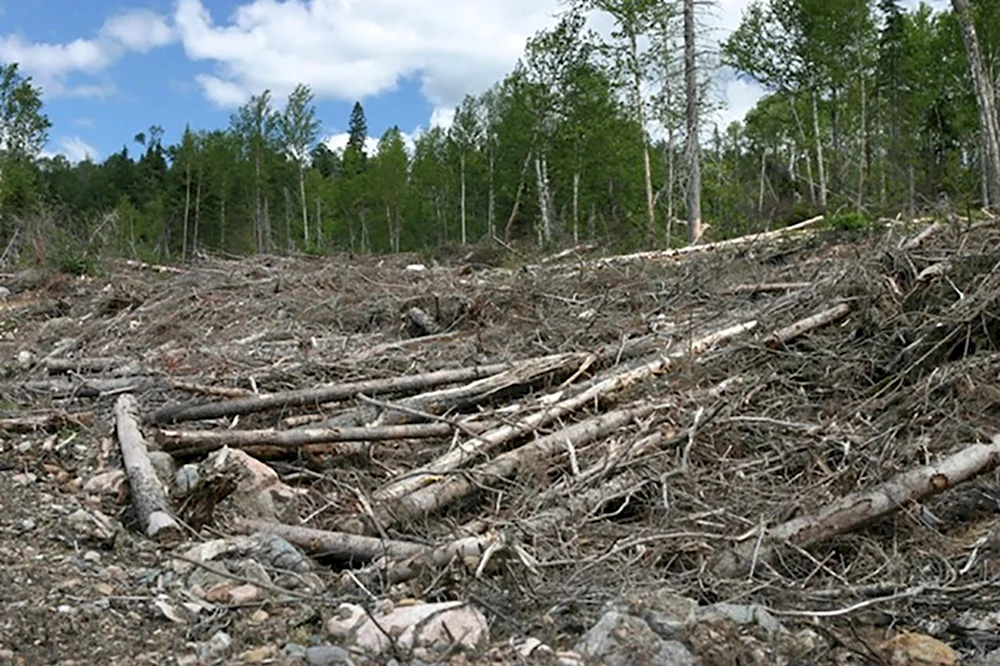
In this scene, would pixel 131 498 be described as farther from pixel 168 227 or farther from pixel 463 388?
pixel 168 227

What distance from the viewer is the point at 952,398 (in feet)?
14.1

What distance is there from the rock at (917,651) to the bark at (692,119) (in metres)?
14.0

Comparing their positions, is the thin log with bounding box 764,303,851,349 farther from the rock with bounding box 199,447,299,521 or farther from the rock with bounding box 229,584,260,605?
the rock with bounding box 229,584,260,605

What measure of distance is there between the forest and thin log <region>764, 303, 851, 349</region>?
1.57 metres

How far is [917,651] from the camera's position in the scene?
2.56 metres

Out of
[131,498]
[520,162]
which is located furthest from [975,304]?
[520,162]

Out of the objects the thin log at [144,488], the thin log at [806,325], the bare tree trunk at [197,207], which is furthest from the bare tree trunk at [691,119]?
the bare tree trunk at [197,207]

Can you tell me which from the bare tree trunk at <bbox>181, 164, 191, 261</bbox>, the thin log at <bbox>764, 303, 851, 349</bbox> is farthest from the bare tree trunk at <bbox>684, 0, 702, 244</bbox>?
the bare tree trunk at <bbox>181, 164, 191, 261</bbox>

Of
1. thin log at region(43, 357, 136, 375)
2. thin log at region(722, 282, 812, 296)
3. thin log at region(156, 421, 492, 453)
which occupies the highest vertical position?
thin log at region(722, 282, 812, 296)

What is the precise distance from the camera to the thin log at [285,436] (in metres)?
4.37

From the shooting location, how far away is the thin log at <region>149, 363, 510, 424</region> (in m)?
5.03

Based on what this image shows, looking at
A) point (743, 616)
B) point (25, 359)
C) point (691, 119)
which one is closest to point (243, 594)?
point (743, 616)

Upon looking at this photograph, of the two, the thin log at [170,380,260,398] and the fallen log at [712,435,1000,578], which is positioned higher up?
the thin log at [170,380,260,398]

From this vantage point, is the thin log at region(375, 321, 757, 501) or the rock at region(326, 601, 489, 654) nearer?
the rock at region(326, 601, 489, 654)
